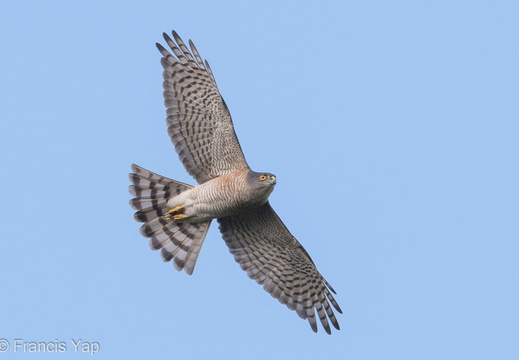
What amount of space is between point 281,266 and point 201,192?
1.90 metres

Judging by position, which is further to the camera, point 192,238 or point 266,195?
point 192,238

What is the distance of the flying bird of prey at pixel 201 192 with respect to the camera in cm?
1311

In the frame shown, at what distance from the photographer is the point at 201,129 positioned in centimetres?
1334

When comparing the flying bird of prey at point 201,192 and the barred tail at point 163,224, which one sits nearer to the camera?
the flying bird of prey at point 201,192

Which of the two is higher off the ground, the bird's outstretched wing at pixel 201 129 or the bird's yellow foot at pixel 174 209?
the bird's outstretched wing at pixel 201 129

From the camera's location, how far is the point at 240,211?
43.0 ft

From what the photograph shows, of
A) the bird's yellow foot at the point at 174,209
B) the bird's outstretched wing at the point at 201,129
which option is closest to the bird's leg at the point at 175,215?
the bird's yellow foot at the point at 174,209

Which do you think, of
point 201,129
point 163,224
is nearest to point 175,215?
point 163,224

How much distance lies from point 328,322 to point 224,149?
10.1 ft

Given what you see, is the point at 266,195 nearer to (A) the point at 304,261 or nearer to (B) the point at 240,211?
(B) the point at 240,211

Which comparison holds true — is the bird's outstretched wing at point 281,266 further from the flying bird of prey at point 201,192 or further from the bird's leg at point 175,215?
the bird's leg at point 175,215

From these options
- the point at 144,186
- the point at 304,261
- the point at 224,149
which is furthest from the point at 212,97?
the point at 304,261

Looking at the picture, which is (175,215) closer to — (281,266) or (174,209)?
(174,209)

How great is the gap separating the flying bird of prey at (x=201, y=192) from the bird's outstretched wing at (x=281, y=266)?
0.01 m
